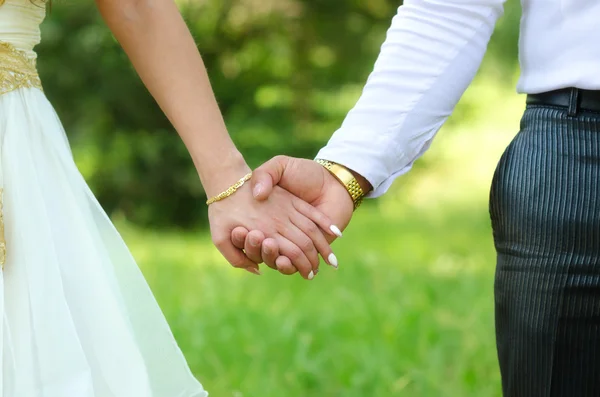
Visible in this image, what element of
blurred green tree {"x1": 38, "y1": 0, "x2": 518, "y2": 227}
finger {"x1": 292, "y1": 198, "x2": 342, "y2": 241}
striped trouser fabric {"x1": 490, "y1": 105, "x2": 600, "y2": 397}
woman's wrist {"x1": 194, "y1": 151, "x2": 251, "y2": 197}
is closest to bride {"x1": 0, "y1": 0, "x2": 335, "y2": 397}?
woman's wrist {"x1": 194, "y1": 151, "x2": 251, "y2": 197}

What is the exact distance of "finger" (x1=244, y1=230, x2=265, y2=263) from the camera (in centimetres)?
211

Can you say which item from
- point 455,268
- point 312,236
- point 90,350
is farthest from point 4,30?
point 455,268

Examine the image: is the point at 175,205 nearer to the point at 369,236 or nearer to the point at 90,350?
the point at 369,236

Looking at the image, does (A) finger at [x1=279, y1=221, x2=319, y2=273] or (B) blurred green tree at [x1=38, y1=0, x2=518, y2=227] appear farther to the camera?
(B) blurred green tree at [x1=38, y1=0, x2=518, y2=227]

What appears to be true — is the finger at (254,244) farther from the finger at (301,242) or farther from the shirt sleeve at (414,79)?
the shirt sleeve at (414,79)

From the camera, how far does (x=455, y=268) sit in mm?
6332

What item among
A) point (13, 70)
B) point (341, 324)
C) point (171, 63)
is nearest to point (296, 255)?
point (171, 63)

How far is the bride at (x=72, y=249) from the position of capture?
164 centimetres

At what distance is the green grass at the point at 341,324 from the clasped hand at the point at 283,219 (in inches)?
52.2

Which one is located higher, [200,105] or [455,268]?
[200,105]

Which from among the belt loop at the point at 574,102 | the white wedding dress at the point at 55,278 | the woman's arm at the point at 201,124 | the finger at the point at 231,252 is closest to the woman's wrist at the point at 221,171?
the woman's arm at the point at 201,124

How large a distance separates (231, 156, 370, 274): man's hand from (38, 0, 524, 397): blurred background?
1.14 metres

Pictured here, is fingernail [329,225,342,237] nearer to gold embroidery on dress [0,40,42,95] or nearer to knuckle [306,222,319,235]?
knuckle [306,222,319,235]

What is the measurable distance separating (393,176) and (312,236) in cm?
23
